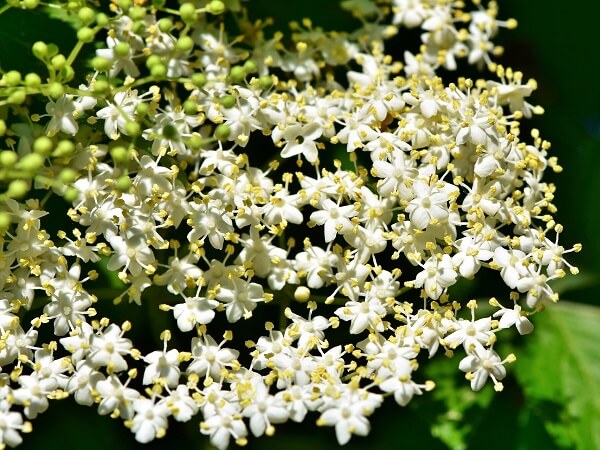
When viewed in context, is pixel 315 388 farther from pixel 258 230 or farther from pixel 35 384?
pixel 35 384

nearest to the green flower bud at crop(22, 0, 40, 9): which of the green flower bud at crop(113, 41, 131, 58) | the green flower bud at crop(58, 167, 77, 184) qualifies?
Answer: the green flower bud at crop(113, 41, 131, 58)

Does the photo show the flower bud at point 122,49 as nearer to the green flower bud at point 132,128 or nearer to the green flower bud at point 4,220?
the green flower bud at point 132,128

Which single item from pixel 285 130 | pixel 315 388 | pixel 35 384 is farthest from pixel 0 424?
pixel 285 130

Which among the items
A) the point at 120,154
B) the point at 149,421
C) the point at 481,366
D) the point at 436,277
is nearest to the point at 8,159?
the point at 120,154

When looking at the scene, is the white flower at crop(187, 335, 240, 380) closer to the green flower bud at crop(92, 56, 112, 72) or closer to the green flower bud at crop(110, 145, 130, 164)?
the green flower bud at crop(110, 145, 130, 164)

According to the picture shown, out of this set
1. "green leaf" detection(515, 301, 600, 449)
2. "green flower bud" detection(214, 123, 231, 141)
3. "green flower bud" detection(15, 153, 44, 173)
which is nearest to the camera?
"green flower bud" detection(15, 153, 44, 173)

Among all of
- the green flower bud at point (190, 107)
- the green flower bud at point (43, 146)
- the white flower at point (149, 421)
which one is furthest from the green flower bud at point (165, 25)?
the white flower at point (149, 421)

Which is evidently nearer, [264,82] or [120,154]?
[120,154]

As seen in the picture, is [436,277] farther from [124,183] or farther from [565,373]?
[565,373]
